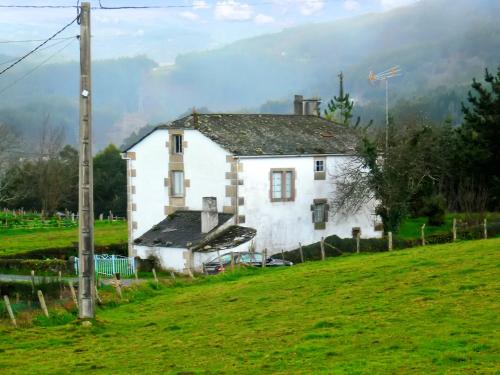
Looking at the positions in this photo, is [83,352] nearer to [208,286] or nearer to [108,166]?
[208,286]

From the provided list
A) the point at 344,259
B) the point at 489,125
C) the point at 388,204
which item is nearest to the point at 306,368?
the point at 344,259

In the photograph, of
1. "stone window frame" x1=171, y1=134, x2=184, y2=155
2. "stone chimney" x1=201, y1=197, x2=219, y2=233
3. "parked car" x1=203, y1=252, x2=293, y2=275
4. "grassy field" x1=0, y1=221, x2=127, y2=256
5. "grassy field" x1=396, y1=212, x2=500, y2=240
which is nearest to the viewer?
"parked car" x1=203, y1=252, x2=293, y2=275

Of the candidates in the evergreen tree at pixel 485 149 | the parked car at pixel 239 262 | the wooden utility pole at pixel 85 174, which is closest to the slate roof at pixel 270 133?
the parked car at pixel 239 262

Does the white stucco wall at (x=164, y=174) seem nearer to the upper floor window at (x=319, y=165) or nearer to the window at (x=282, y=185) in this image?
the window at (x=282, y=185)

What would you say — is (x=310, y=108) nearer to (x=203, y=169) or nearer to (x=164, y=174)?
(x=164, y=174)

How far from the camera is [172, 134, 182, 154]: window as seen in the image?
4728cm

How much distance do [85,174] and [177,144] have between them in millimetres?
25650

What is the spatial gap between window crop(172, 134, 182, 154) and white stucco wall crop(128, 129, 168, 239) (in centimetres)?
53

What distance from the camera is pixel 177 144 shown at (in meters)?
47.5

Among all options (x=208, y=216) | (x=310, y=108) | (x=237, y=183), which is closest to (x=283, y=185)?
(x=237, y=183)

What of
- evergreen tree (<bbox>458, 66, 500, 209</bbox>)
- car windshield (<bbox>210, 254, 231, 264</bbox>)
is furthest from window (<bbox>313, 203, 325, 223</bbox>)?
evergreen tree (<bbox>458, 66, 500, 209</bbox>)

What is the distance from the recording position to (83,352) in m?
19.5

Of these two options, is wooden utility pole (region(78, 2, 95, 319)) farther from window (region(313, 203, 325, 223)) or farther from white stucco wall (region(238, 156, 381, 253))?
window (region(313, 203, 325, 223))

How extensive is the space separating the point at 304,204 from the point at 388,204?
498 cm
